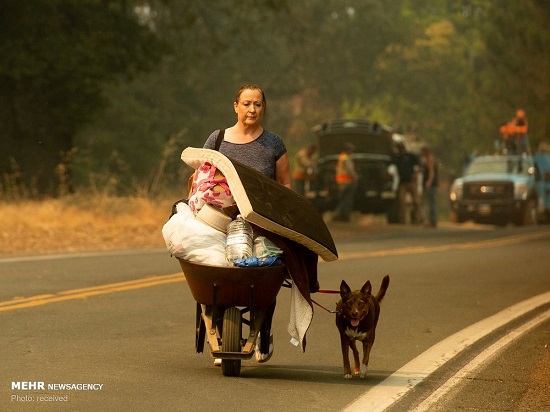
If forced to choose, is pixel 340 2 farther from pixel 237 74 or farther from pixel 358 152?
pixel 358 152

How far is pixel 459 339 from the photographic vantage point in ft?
37.6

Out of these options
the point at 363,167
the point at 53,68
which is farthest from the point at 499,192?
the point at 53,68

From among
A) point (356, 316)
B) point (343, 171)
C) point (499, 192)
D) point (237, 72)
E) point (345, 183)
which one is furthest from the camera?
point (237, 72)

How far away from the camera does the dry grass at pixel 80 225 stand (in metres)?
22.4

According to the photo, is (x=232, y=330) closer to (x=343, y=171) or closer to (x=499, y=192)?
(x=343, y=171)

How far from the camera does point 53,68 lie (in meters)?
28.2

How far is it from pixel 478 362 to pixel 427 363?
0.39 metres

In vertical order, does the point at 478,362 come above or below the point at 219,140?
below

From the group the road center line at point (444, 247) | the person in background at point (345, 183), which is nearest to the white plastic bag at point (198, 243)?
the road center line at point (444, 247)

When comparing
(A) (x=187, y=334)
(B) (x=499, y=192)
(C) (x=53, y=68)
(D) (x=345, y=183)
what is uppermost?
(C) (x=53, y=68)

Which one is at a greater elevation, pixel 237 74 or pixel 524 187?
pixel 237 74

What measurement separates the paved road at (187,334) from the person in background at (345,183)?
10774mm

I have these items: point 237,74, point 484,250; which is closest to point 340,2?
point 237,74

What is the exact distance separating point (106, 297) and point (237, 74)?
5393cm
